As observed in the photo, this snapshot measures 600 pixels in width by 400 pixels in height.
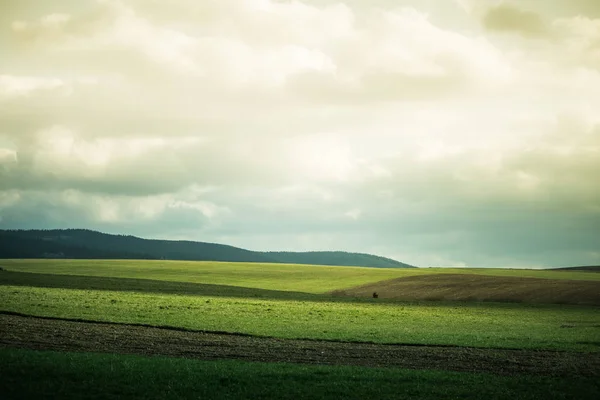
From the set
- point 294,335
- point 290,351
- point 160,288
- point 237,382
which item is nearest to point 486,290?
point 160,288

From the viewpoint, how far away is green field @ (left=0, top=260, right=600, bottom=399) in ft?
75.5

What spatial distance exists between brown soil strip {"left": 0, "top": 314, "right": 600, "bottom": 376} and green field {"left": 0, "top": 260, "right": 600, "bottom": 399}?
8.23ft

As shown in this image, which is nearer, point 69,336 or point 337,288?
point 69,336

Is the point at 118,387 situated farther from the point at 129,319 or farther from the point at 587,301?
the point at 587,301

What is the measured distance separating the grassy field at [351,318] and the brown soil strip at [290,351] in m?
2.93

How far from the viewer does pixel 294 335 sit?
132 ft

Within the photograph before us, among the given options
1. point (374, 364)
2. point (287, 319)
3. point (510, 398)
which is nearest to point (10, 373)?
point (374, 364)

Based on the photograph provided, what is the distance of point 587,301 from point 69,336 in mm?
61059

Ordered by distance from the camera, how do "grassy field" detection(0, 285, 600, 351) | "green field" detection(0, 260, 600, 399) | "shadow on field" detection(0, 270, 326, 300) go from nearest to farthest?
"green field" detection(0, 260, 600, 399) → "grassy field" detection(0, 285, 600, 351) → "shadow on field" detection(0, 270, 326, 300)

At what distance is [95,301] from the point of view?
59062 mm

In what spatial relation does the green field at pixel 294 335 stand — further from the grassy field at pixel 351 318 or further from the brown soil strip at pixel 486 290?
the brown soil strip at pixel 486 290

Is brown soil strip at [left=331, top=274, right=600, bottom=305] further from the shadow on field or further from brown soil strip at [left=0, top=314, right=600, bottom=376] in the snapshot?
brown soil strip at [left=0, top=314, right=600, bottom=376]

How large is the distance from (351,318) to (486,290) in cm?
3766

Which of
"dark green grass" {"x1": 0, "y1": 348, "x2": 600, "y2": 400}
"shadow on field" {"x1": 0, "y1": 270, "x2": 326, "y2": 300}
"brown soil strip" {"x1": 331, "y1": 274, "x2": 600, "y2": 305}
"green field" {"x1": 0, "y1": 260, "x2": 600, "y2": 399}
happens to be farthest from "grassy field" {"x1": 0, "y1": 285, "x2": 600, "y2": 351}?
"dark green grass" {"x1": 0, "y1": 348, "x2": 600, "y2": 400}
